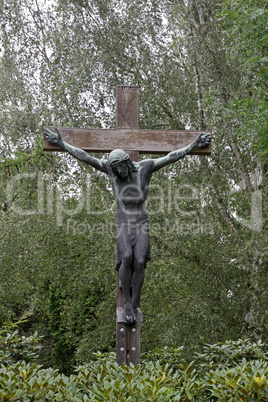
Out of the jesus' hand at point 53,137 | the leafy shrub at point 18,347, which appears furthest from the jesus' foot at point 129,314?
the jesus' hand at point 53,137

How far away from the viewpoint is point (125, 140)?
5.00 meters

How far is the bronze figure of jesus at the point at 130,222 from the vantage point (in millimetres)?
4434

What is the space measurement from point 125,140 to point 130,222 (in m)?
0.92

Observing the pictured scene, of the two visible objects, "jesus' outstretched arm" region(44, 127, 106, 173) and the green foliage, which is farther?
"jesus' outstretched arm" region(44, 127, 106, 173)

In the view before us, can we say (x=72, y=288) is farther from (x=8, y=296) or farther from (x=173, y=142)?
(x=173, y=142)

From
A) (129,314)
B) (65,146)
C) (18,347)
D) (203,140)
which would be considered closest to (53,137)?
(65,146)

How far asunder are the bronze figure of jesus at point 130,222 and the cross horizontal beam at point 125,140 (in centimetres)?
28

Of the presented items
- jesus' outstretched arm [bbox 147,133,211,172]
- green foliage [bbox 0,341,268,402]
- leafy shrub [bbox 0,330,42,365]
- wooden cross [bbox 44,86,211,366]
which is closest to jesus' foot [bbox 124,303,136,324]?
green foliage [bbox 0,341,268,402]

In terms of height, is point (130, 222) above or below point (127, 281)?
above

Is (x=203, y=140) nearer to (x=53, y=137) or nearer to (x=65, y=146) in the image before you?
(x=65, y=146)

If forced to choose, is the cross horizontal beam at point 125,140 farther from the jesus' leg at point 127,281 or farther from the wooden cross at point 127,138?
the jesus' leg at point 127,281

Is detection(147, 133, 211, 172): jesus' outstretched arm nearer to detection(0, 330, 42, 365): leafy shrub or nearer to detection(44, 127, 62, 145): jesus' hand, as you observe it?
detection(44, 127, 62, 145): jesus' hand

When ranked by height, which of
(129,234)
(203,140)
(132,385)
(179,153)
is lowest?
(132,385)

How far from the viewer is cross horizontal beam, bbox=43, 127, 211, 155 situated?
4996mm
